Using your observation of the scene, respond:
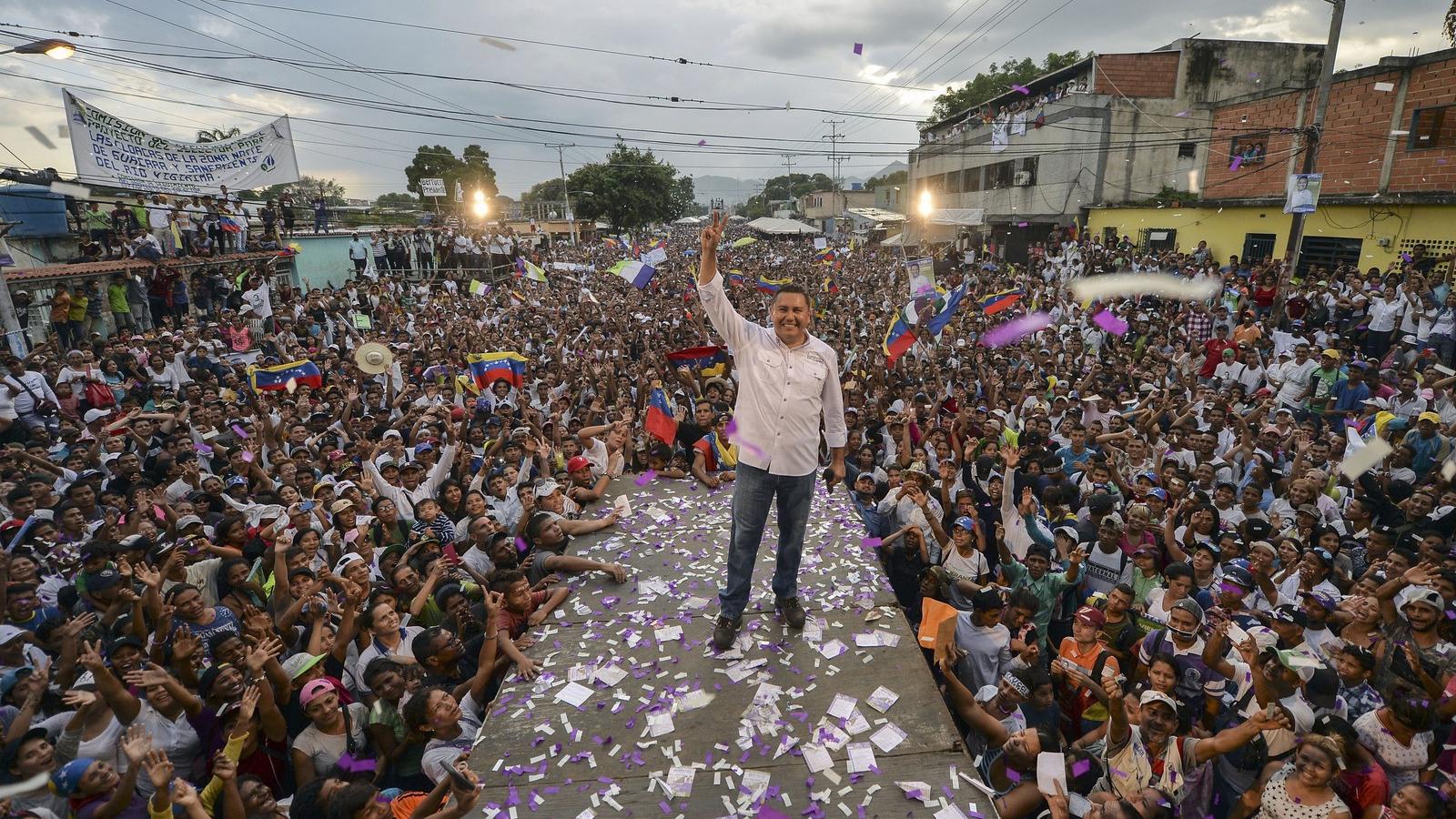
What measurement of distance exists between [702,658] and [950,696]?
1755mm

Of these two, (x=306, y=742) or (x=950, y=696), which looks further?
(x=950, y=696)

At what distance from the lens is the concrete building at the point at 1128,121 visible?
89.4 feet

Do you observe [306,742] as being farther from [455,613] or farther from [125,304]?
[125,304]

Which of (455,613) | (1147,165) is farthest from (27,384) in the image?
(1147,165)

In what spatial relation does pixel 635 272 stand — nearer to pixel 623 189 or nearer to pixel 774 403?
pixel 774 403

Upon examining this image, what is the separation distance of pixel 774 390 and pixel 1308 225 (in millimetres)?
22154

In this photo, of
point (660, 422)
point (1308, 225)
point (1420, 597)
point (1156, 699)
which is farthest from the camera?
point (1308, 225)

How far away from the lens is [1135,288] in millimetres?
18766

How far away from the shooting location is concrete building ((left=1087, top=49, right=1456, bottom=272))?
50.7 ft

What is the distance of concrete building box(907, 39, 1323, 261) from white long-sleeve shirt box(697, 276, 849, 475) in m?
27.7

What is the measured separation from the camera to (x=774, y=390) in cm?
357

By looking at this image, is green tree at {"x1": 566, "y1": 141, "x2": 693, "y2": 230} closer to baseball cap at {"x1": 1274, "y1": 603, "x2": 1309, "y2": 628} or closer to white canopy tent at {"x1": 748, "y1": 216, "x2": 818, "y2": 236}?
white canopy tent at {"x1": 748, "y1": 216, "x2": 818, "y2": 236}

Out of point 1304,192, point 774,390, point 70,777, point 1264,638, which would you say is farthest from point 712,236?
point 1304,192

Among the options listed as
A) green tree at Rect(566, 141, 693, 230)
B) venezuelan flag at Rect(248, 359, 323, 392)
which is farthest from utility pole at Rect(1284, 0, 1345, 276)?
green tree at Rect(566, 141, 693, 230)
